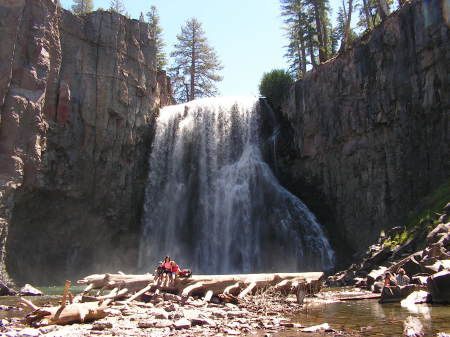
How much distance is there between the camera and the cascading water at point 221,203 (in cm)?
3056

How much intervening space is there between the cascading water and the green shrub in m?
2.24

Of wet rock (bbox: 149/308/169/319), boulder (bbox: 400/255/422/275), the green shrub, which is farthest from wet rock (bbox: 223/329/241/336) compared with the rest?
the green shrub

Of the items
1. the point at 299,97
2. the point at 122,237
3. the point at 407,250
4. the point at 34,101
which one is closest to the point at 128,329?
the point at 407,250

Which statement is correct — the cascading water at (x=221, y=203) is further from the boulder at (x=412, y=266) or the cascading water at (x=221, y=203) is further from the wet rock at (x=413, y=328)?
the wet rock at (x=413, y=328)

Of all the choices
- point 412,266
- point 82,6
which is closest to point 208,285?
point 412,266

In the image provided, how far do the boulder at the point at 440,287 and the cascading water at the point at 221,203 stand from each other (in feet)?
56.1

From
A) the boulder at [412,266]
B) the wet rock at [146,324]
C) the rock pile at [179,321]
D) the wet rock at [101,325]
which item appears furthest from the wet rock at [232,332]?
the boulder at [412,266]

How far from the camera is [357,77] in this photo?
102ft

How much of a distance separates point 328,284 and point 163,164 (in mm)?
17465

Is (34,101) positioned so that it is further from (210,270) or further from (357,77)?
(357,77)

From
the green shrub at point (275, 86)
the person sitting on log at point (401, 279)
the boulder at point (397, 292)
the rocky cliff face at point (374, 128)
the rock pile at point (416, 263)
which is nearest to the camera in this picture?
the rock pile at point (416, 263)

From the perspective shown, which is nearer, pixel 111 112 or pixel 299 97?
pixel 111 112

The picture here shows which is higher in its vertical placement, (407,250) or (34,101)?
(34,101)

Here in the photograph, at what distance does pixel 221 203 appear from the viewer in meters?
32.9
